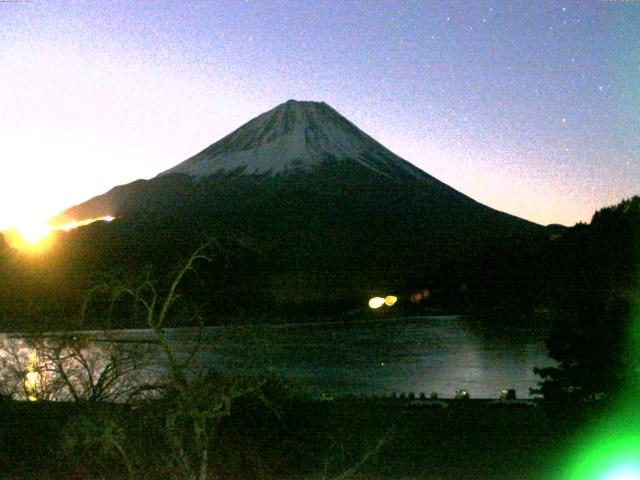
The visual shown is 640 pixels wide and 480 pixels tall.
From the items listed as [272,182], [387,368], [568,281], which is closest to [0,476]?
[568,281]

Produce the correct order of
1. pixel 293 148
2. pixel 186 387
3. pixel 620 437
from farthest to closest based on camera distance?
pixel 293 148 → pixel 620 437 → pixel 186 387

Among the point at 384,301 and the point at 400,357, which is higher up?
the point at 400,357

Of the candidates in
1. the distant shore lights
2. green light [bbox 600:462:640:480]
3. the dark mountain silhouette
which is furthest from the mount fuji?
the distant shore lights

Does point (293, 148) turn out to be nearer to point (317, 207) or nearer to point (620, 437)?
point (317, 207)

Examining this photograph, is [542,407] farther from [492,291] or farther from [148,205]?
[148,205]

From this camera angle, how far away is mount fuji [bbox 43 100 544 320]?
46.5m

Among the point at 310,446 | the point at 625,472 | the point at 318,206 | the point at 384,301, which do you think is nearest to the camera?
the point at 384,301

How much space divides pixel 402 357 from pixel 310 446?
881 inches

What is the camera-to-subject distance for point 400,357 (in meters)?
31.9

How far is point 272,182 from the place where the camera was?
235 ft

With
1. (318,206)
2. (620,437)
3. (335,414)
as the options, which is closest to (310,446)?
(335,414)

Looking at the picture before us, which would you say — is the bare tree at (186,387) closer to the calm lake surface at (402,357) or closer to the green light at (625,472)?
the green light at (625,472)

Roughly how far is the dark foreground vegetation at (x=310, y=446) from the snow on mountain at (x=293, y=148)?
62817 mm

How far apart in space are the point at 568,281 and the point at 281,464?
13.7 ft
